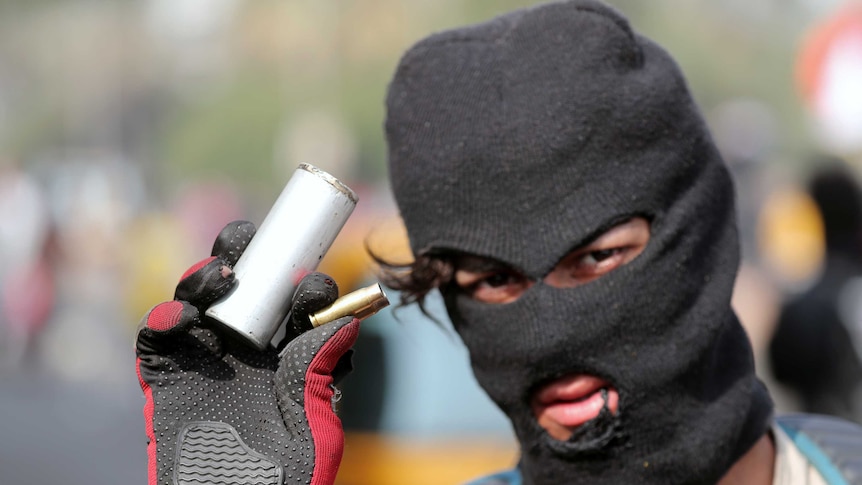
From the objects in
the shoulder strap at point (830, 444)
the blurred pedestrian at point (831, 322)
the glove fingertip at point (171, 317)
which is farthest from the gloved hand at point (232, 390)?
the blurred pedestrian at point (831, 322)

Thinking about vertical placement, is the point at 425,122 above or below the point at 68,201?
above

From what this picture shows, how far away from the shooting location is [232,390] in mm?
2020

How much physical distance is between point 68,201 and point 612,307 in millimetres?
22342

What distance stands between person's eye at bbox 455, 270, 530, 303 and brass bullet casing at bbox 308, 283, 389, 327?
447 mm

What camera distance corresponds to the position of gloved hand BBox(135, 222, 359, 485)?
192 centimetres

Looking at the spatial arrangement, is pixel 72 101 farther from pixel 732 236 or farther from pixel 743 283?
pixel 732 236

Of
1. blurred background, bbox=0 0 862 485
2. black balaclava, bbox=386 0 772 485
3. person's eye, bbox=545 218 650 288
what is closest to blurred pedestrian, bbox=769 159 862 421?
blurred background, bbox=0 0 862 485

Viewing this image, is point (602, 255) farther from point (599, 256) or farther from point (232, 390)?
point (232, 390)

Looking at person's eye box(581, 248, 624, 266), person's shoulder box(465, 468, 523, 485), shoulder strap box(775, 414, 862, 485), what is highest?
person's eye box(581, 248, 624, 266)

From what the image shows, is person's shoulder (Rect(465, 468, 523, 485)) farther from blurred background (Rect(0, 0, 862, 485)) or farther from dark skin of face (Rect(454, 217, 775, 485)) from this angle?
blurred background (Rect(0, 0, 862, 485))

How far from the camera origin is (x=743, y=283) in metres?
11.7

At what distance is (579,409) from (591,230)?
0.37 metres

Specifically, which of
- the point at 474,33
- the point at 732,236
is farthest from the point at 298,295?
the point at 732,236

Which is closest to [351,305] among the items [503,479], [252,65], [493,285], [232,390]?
[232,390]
